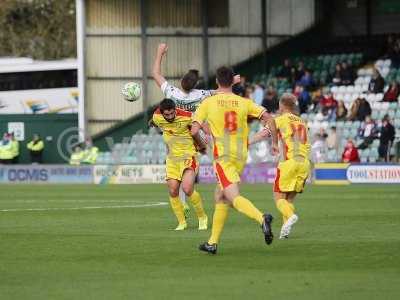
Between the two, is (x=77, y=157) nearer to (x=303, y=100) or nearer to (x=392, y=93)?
(x=303, y=100)

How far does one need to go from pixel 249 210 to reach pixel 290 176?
10.8 ft

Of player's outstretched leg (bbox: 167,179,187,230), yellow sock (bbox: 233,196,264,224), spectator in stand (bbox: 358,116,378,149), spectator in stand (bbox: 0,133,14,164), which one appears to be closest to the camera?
yellow sock (bbox: 233,196,264,224)

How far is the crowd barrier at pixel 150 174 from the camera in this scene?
35.3 m

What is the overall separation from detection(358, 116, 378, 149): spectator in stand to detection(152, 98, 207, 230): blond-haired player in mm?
19799

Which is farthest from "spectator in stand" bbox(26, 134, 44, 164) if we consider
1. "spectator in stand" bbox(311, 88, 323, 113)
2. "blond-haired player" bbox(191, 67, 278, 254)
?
"blond-haired player" bbox(191, 67, 278, 254)

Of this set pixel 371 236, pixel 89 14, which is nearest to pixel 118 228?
pixel 371 236

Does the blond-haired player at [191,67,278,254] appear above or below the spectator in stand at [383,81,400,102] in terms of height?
above

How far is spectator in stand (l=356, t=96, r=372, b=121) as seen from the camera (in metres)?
38.8

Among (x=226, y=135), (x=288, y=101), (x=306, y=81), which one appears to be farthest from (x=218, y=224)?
(x=306, y=81)

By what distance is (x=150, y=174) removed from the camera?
1534 inches

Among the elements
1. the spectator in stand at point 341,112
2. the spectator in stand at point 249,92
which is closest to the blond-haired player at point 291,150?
the spectator in stand at point 341,112

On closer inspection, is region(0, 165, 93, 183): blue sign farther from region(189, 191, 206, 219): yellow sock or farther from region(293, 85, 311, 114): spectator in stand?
region(189, 191, 206, 219): yellow sock

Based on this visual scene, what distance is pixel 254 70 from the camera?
1860 inches

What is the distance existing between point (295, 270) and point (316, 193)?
17.7 meters
